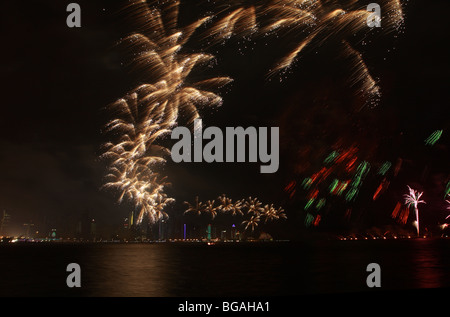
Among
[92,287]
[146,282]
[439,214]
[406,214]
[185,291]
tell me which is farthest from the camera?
[406,214]
